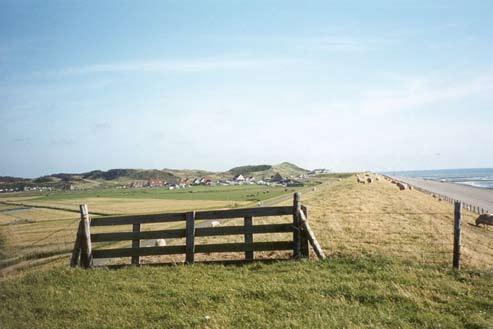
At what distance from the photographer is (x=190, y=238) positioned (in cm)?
1252

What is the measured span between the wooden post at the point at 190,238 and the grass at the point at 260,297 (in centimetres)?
95

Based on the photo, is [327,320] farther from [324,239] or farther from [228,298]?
[324,239]

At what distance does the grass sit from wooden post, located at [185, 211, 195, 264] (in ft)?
3.13

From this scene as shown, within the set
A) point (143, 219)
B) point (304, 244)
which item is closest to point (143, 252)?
point (143, 219)

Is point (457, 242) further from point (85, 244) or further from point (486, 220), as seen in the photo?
point (486, 220)

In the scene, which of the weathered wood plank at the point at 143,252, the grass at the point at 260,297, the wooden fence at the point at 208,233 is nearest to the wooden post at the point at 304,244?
the wooden fence at the point at 208,233

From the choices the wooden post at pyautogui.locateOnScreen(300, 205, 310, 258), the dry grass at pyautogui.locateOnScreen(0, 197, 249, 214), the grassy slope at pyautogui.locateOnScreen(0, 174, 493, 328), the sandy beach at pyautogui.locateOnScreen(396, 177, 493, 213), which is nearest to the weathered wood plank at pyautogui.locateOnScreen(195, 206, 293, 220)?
the wooden post at pyautogui.locateOnScreen(300, 205, 310, 258)

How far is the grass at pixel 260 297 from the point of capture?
7383 millimetres

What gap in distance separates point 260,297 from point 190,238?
449 cm

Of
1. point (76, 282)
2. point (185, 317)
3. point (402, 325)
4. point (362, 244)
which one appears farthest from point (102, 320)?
point (362, 244)

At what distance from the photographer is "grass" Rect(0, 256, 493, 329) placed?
24.2 ft

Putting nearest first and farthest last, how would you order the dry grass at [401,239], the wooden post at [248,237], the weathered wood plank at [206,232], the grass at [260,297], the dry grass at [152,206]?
the grass at [260,297] < the wooden post at [248,237] < the weathered wood plank at [206,232] < the dry grass at [401,239] < the dry grass at [152,206]

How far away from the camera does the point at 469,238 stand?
23047mm

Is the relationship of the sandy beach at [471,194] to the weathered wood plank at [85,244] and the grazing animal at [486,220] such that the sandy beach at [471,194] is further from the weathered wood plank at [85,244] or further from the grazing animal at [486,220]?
the weathered wood plank at [85,244]
